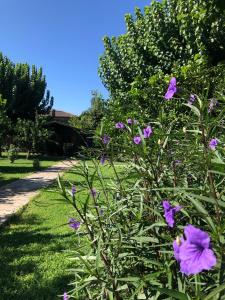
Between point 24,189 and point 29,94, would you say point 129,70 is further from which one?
point 29,94

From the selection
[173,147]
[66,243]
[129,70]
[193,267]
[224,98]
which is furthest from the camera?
[129,70]

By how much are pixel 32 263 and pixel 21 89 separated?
3039 centimetres

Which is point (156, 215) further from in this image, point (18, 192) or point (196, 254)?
point (18, 192)

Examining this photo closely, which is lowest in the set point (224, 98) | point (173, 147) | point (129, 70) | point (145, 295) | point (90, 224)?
point (145, 295)

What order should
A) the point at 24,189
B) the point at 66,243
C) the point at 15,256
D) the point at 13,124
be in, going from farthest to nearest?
the point at 13,124 → the point at 24,189 → the point at 66,243 → the point at 15,256

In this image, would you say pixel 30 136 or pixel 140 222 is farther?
pixel 30 136

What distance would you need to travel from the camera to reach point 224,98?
6.18ft

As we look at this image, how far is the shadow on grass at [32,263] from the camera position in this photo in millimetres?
4496

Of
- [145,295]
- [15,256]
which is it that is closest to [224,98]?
[145,295]

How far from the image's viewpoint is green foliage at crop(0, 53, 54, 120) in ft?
109

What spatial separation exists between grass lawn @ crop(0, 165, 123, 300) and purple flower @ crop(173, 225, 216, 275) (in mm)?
1965

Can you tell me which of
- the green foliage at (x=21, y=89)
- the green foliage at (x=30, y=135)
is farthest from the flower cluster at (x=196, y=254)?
the green foliage at (x=21, y=89)

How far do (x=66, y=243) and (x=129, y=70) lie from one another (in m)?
9.59

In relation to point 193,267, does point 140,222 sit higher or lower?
lower
